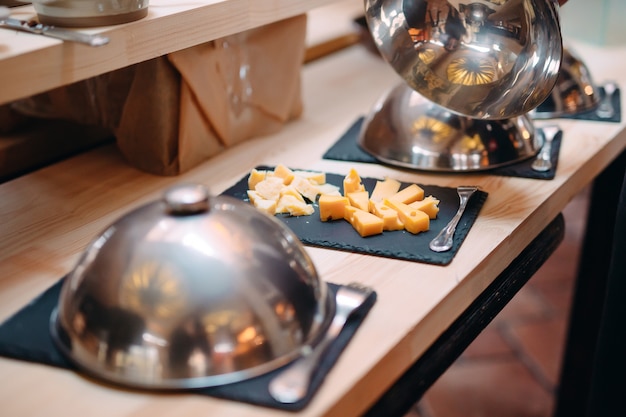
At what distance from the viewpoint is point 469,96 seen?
1016mm

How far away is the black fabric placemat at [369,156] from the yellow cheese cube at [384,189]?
105mm

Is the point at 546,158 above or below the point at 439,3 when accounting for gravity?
below

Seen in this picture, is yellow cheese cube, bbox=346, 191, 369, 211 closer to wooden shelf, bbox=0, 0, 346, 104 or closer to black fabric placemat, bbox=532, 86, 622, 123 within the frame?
wooden shelf, bbox=0, 0, 346, 104

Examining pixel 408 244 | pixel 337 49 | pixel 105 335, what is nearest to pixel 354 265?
pixel 408 244

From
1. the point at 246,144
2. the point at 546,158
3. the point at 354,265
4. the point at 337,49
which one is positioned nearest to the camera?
the point at 354,265

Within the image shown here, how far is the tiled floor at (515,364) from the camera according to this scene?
181cm

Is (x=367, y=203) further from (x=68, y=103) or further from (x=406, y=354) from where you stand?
(x=68, y=103)

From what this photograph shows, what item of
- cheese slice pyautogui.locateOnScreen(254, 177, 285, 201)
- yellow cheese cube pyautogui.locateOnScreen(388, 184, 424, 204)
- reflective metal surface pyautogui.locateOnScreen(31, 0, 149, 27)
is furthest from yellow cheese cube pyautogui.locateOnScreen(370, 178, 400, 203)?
reflective metal surface pyautogui.locateOnScreen(31, 0, 149, 27)

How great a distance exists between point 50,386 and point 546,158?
0.75m

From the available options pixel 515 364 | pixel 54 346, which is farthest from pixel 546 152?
pixel 515 364

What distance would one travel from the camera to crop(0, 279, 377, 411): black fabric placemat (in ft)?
2.08

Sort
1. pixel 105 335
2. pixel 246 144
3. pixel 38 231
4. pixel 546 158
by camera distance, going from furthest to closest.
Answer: pixel 246 144, pixel 546 158, pixel 38 231, pixel 105 335

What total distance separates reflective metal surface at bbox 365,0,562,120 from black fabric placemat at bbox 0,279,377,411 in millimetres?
368

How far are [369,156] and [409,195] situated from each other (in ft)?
0.62
